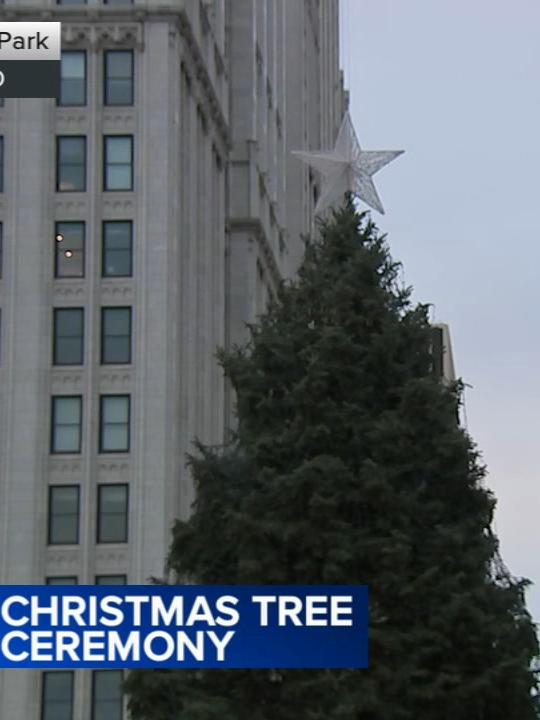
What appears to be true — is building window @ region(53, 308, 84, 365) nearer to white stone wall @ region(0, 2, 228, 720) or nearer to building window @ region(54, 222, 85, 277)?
white stone wall @ region(0, 2, 228, 720)

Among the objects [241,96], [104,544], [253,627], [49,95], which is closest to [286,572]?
[253,627]

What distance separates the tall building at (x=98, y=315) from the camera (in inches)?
2719

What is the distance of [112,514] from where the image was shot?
6981cm

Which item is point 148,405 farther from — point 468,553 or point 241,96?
point 468,553

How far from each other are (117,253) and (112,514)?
9561 mm

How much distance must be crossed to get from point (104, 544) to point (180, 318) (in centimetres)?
953

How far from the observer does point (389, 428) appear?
33.9 meters

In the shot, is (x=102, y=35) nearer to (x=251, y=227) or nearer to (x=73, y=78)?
(x=73, y=78)

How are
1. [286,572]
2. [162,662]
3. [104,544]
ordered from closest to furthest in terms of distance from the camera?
[162,662] < [286,572] < [104,544]

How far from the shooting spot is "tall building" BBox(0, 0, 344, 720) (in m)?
69.1

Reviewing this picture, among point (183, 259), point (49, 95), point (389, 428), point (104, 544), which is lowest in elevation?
point (389, 428)

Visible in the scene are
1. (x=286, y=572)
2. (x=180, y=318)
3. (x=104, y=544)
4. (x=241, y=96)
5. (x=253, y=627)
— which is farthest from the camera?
(x=241, y=96)

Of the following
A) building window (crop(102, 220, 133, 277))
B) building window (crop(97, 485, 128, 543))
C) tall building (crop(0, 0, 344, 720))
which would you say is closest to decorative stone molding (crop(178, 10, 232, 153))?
tall building (crop(0, 0, 344, 720))

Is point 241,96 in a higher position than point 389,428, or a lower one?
higher
